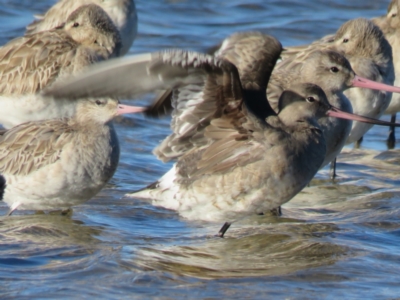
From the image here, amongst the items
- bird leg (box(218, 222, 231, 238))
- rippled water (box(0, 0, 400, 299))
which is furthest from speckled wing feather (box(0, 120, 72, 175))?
bird leg (box(218, 222, 231, 238))

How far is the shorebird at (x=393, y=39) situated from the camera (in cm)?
1161

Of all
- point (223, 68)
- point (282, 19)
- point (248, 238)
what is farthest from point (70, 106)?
point (282, 19)

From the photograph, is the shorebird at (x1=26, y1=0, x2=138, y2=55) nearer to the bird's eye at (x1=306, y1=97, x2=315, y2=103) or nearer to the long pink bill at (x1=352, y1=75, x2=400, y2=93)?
the long pink bill at (x1=352, y1=75, x2=400, y2=93)

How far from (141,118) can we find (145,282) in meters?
5.82

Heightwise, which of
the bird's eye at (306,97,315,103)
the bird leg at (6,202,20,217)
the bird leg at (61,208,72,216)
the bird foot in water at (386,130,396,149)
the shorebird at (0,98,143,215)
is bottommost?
the bird foot in water at (386,130,396,149)

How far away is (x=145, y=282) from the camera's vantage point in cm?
662

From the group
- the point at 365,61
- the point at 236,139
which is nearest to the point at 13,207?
the point at 236,139

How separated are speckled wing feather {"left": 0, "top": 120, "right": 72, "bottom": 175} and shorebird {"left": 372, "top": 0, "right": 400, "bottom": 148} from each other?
179 inches

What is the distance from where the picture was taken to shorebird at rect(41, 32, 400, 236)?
23.4ft

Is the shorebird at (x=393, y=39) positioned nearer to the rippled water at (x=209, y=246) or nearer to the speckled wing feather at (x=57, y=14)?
the rippled water at (x=209, y=246)

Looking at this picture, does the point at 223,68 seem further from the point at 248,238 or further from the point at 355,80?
the point at 355,80

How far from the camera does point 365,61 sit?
1055 cm

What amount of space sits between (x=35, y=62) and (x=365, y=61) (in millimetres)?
3559

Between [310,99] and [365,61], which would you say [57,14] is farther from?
[310,99]
